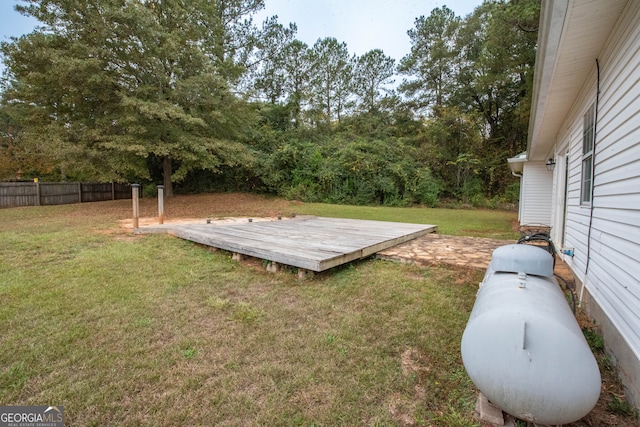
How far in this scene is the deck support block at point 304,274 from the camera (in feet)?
11.9

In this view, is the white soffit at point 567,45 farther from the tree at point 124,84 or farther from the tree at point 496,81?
the tree at point 496,81

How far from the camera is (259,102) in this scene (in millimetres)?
14625

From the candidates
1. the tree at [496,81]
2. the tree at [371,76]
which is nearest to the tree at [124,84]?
the tree at [371,76]

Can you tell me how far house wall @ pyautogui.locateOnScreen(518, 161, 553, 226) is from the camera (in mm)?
8484

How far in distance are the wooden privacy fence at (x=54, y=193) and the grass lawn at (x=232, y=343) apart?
1123cm

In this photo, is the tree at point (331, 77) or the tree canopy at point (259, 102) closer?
the tree canopy at point (259, 102)

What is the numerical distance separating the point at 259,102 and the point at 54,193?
9856mm

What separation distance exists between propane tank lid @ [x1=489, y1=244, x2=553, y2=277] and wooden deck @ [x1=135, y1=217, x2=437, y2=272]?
190 cm

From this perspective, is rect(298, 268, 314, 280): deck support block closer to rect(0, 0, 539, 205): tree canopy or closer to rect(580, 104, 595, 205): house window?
rect(580, 104, 595, 205): house window

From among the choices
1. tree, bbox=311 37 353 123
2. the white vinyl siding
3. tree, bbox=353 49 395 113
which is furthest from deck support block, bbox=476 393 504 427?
tree, bbox=353 49 395 113

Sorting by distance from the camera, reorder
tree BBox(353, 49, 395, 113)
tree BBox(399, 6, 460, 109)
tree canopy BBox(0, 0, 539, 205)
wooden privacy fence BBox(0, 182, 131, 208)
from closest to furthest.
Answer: tree canopy BBox(0, 0, 539, 205)
wooden privacy fence BBox(0, 182, 131, 208)
tree BBox(399, 6, 460, 109)
tree BBox(353, 49, 395, 113)

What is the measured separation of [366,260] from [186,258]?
271 cm

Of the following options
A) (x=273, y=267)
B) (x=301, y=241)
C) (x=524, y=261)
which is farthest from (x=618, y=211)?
(x=301, y=241)

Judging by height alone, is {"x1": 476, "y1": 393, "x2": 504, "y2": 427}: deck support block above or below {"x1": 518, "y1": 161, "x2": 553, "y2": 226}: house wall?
below
